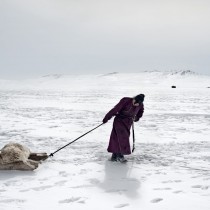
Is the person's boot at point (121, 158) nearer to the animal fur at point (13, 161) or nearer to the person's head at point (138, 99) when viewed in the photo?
the person's head at point (138, 99)

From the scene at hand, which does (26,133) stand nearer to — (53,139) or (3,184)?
(53,139)

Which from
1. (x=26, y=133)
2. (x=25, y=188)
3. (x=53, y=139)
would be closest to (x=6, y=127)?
(x=26, y=133)

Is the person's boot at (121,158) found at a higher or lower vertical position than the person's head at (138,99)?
lower

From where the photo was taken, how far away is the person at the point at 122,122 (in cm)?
624

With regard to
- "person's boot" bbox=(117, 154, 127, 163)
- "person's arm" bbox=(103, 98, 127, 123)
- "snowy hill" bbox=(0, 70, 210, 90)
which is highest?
"snowy hill" bbox=(0, 70, 210, 90)

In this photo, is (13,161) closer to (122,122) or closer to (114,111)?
(114,111)

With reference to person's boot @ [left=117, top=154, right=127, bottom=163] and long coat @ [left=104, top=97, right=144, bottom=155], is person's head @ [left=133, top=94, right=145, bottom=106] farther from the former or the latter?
person's boot @ [left=117, top=154, right=127, bottom=163]

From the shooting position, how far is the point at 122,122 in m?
6.38

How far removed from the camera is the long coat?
6.25 meters

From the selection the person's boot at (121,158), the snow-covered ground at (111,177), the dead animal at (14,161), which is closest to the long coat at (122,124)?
the person's boot at (121,158)

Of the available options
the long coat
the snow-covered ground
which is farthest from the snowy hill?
the long coat

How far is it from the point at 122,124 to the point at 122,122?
39 millimetres

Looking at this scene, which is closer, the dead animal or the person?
the dead animal

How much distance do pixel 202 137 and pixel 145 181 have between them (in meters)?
4.73
